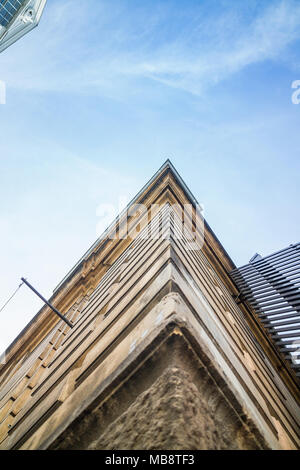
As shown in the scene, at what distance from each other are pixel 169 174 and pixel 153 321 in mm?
4914

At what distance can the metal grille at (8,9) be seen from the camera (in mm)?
26977

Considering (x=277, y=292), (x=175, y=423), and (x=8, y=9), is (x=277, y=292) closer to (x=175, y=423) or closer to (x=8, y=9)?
(x=175, y=423)

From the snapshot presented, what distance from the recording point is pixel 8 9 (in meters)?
27.5

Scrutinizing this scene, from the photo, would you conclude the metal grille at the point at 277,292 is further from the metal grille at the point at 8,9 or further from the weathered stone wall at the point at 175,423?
the metal grille at the point at 8,9

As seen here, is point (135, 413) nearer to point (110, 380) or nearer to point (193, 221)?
point (110, 380)

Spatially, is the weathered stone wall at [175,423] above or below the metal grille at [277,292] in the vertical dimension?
below

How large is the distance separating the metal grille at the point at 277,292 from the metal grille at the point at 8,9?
121 feet

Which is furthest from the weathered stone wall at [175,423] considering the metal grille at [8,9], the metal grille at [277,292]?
the metal grille at [8,9]

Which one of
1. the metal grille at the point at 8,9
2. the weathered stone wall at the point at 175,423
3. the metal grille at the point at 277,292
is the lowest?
the weathered stone wall at the point at 175,423

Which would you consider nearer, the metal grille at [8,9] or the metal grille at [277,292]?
the metal grille at [277,292]

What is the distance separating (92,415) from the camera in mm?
998

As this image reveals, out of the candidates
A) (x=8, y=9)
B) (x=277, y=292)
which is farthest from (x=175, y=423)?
(x=8, y=9)

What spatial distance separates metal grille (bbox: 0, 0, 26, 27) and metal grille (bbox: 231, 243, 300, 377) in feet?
121

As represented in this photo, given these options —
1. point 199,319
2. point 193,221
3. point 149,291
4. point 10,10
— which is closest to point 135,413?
point 199,319
